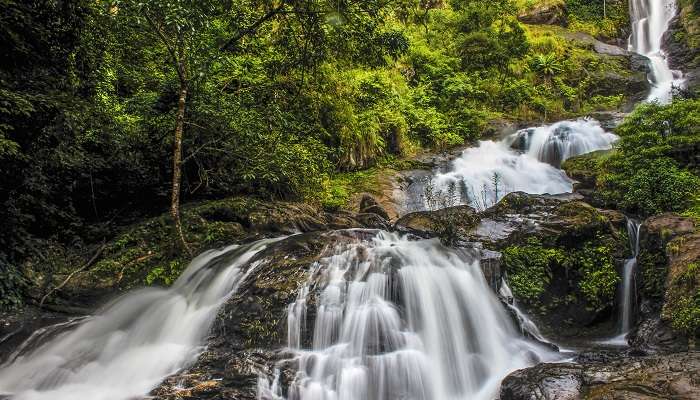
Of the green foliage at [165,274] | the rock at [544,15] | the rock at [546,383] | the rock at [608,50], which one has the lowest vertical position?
the rock at [546,383]

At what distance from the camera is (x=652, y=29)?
25.9 meters

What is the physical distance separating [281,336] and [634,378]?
12.6 ft

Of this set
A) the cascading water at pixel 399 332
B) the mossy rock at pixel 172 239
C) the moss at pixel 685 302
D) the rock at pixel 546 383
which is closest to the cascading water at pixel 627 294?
the moss at pixel 685 302

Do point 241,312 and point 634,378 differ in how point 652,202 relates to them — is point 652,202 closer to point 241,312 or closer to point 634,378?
point 634,378

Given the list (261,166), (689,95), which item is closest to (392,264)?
(261,166)

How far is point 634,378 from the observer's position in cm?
383

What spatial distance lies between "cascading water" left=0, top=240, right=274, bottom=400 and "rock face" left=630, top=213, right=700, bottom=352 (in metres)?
5.65

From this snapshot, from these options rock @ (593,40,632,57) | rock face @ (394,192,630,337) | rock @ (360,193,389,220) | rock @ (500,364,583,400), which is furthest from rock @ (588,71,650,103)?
rock @ (500,364,583,400)

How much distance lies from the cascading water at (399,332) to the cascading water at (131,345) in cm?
143

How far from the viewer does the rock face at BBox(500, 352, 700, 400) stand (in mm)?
3547

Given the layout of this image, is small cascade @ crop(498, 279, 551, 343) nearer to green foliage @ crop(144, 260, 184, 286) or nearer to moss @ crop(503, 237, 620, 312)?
moss @ crop(503, 237, 620, 312)

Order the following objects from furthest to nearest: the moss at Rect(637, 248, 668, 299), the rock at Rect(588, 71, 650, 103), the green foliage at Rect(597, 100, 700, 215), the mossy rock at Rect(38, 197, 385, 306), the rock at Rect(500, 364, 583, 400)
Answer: the rock at Rect(588, 71, 650, 103) → the green foliage at Rect(597, 100, 700, 215) → the mossy rock at Rect(38, 197, 385, 306) → the moss at Rect(637, 248, 668, 299) → the rock at Rect(500, 364, 583, 400)

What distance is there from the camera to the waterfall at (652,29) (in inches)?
860

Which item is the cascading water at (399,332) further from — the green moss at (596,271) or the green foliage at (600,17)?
the green foliage at (600,17)
